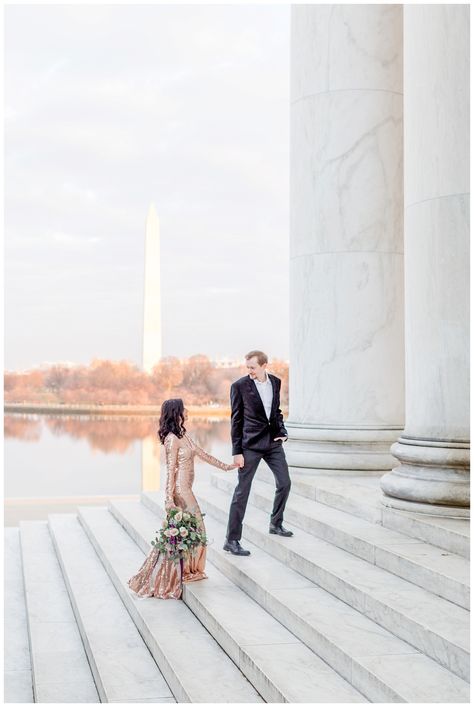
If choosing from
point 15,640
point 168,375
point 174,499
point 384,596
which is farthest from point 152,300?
point 384,596

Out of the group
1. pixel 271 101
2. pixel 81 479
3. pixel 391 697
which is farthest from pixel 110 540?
pixel 271 101

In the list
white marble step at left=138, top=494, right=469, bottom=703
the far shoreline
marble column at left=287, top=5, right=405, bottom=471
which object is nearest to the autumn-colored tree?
the far shoreline

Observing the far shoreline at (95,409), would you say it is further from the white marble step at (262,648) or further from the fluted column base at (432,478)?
the fluted column base at (432,478)

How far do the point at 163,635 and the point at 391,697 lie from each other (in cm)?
567

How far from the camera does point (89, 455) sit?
58.7 meters

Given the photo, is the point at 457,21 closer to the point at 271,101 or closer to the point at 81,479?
the point at 81,479

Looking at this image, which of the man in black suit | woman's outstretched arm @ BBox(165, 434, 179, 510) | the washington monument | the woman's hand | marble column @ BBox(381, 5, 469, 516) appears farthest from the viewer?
the washington monument

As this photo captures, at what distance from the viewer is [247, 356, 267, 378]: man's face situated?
18.5 metres

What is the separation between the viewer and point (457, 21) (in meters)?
16.6

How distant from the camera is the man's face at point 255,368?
60.8ft

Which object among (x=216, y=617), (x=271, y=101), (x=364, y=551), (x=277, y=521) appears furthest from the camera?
(x=271, y=101)

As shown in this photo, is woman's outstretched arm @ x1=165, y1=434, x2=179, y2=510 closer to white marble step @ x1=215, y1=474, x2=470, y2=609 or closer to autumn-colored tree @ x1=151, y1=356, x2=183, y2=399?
white marble step @ x1=215, y1=474, x2=470, y2=609

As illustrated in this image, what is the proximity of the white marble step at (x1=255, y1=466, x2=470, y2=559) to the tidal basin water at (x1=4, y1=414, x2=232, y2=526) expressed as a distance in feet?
61.7

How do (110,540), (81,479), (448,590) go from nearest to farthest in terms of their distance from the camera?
(448,590), (110,540), (81,479)
